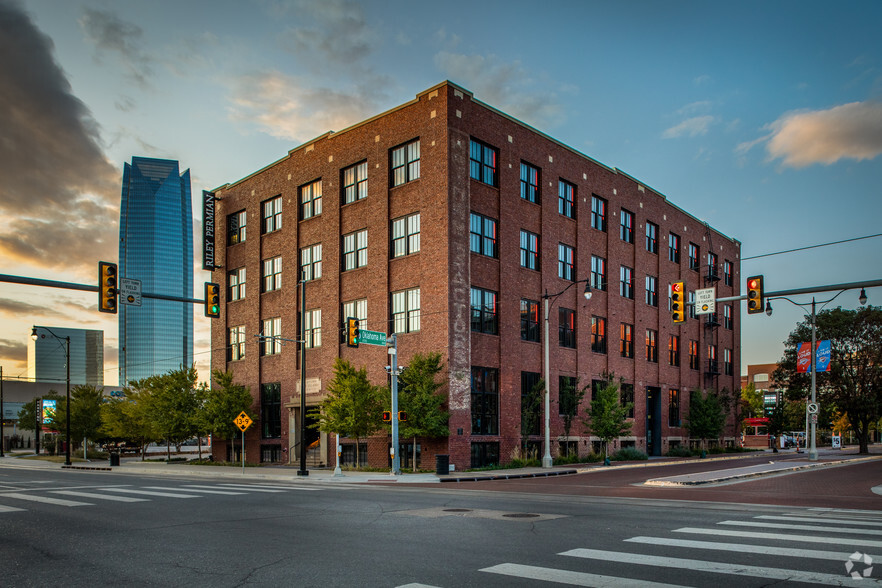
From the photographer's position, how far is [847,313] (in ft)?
169

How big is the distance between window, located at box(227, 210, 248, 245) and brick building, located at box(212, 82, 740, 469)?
152 millimetres

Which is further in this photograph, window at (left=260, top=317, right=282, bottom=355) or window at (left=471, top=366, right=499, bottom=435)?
window at (left=260, top=317, right=282, bottom=355)

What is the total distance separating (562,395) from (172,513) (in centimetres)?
2639

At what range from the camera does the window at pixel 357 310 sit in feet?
119

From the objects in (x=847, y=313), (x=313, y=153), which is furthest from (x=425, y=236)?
(x=847, y=313)

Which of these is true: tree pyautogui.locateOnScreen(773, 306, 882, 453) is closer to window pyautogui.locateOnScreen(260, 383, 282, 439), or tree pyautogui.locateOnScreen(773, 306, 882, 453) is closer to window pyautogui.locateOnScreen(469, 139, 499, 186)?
window pyautogui.locateOnScreen(469, 139, 499, 186)

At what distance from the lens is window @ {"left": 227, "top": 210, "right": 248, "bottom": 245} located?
4612 cm

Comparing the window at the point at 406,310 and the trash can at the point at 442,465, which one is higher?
the window at the point at 406,310

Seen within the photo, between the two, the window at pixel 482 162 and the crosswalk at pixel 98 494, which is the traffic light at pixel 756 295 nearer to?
the crosswalk at pixel 98 494

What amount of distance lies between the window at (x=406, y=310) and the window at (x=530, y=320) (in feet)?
20.0

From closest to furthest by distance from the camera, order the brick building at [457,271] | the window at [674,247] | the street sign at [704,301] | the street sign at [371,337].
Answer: the street sign at [704,301]
the street sign at [371,337]
the brick building at [457,271]
the window at [674,247]

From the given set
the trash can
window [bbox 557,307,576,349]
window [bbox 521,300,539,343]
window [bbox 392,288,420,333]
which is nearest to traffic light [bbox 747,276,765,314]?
the trash can

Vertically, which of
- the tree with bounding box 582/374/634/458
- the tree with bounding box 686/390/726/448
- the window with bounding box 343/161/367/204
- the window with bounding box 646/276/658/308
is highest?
the window with bounding box 343/161/367/204

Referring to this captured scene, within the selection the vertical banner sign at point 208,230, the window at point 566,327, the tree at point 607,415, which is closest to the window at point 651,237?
the window at point 566,327
